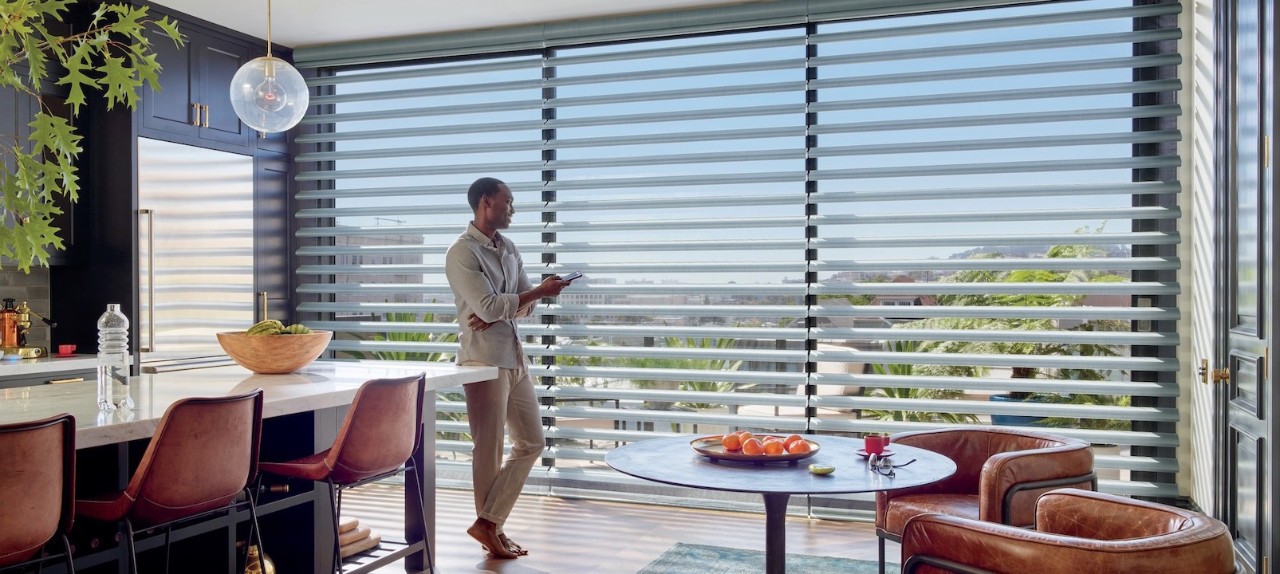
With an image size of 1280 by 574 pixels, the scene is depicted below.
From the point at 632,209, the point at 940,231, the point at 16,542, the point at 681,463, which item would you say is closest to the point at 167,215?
the point at 632,209

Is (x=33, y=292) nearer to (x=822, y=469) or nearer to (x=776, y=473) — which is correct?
(x=776, y=473)

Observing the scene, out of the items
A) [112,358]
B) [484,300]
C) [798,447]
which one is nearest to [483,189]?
[484,300]

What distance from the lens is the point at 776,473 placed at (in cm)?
269

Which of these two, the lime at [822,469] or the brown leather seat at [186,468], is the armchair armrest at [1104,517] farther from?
the brown leather seat at [186,468]

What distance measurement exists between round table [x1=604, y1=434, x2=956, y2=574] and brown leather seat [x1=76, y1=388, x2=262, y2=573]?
105cm

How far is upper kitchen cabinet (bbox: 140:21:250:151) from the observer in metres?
5.32

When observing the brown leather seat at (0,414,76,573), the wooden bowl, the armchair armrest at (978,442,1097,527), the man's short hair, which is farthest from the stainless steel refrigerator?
the armchair armrest at (978,442,1097,527)

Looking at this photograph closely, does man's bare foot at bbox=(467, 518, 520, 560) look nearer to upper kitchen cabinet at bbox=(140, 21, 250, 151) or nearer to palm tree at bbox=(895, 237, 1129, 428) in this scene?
palm tree at bbox=(895, 237, 1129, 428)

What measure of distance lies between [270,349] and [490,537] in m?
1.29

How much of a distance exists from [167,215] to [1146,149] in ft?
16.6

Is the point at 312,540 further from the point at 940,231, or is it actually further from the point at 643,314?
the point at 940,231

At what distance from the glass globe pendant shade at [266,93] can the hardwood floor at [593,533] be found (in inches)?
74.5

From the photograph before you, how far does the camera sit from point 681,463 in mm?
2816

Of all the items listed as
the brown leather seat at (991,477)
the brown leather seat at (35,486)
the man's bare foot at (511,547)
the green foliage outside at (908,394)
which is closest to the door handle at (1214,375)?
the brown leather seat at (991,477)
